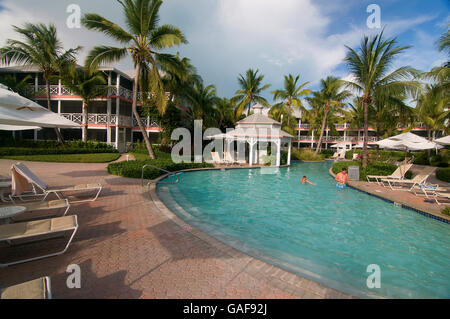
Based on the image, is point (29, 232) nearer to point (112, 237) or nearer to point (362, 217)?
point (112, 237)

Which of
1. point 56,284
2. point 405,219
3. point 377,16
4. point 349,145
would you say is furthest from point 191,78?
point 349,145

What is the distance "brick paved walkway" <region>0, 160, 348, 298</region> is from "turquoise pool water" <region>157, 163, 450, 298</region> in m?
0.60

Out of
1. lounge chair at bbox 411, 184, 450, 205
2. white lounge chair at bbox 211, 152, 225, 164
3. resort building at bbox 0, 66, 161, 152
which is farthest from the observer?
resort building at bbox 0, 66, 161, 152

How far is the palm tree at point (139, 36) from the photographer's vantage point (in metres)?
13.2

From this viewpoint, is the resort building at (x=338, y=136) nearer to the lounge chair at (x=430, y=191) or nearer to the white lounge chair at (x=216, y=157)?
the white lounge chair at (x=216, y=157)

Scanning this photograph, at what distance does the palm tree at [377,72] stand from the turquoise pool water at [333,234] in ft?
22.1

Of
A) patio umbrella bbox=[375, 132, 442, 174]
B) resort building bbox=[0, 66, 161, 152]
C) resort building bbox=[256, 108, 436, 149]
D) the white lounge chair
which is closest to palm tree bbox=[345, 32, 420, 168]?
patio umbrella bbox=[375, 132, 442, 174]

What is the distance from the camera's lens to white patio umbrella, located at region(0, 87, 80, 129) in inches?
194

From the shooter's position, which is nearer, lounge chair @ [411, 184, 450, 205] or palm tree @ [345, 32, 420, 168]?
lounge chair @ [411, 184, 450, 205]

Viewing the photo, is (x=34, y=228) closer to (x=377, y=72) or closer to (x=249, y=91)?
(x=377, y=72)

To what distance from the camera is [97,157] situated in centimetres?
1708

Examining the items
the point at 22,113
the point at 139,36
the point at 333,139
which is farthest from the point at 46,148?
the point at 333,139

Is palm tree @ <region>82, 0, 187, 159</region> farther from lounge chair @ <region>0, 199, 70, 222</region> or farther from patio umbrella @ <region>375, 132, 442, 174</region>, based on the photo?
patio umbrella @ <region>375, 132, 442, 174</region>

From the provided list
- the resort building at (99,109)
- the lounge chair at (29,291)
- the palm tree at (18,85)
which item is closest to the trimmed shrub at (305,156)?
the resort building at (99,109)
